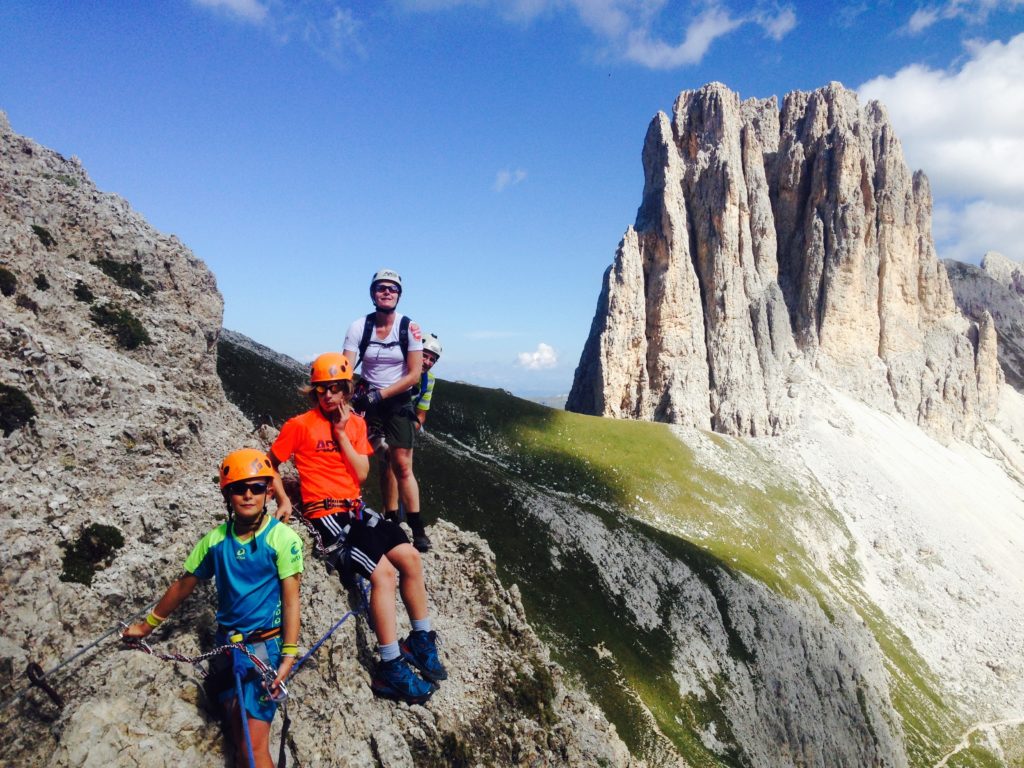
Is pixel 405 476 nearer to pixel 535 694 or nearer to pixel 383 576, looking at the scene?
pixel 383 576

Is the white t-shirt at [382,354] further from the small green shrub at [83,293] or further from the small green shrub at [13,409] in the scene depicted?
the small green shrub at [83,293]

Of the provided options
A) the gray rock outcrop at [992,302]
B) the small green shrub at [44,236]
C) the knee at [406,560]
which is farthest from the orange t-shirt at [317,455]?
the gray rock outcrop at [992,302]

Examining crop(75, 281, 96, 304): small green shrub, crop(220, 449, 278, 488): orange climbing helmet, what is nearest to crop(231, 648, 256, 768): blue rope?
crop(220, 449, 278, 488): orange climbing helmet

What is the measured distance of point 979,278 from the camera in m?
187

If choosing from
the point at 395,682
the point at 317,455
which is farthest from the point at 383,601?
the point at 317,455

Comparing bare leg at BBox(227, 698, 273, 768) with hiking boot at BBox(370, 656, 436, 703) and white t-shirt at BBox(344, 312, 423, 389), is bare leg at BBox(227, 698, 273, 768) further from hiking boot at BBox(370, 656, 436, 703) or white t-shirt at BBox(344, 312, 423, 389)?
white t-shirt at BBox(344, 312, 423, 389)

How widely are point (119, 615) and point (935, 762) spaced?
6516 cm

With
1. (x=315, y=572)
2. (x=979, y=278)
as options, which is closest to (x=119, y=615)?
(x=315, y=572)

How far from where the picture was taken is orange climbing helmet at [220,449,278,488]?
8.02m

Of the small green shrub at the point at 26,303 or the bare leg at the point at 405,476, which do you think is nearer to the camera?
the small green shrub at the point at 26,303

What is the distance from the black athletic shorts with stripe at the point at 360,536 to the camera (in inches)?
396

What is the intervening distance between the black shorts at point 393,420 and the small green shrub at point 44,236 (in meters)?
9.25

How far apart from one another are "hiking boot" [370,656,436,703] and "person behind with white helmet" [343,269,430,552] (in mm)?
4143

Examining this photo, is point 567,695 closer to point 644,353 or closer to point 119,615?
point 119,615
